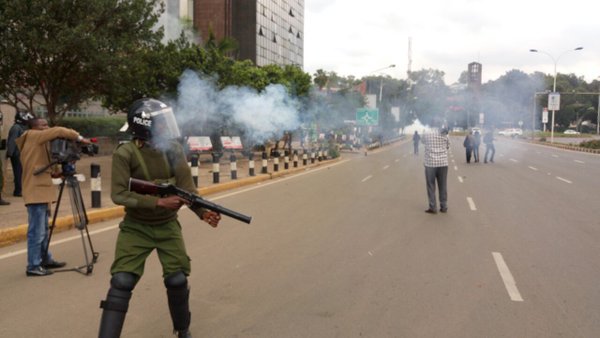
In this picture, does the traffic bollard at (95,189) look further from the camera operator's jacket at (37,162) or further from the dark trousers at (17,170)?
the camera operator's jacket at (37,162)

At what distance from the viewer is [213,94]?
2188cm

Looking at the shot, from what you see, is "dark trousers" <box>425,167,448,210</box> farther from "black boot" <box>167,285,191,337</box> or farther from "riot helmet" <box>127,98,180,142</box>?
"riot helmet" <box>127,98,180,142</box>

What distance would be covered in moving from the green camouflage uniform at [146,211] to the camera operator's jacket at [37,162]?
2461 millimetres

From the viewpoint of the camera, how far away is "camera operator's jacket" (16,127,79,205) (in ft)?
19.3

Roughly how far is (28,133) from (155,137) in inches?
118

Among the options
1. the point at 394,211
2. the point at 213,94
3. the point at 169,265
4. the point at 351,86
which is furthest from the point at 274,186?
the point at 351,86

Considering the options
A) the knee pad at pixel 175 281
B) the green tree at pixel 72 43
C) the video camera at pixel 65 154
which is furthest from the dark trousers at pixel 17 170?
the knee pad at pixel 175 281

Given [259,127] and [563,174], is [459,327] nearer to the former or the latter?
[563,174]

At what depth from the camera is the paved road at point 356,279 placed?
4.53 m

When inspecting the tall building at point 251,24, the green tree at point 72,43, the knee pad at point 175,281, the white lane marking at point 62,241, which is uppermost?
the tall building at point 251,24

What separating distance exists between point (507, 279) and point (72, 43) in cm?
1154

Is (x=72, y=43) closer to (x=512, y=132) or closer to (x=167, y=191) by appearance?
(x=167, y=191)

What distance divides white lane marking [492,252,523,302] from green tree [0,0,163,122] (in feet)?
36.0

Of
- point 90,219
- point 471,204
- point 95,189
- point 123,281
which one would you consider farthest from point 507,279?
point 95,189
